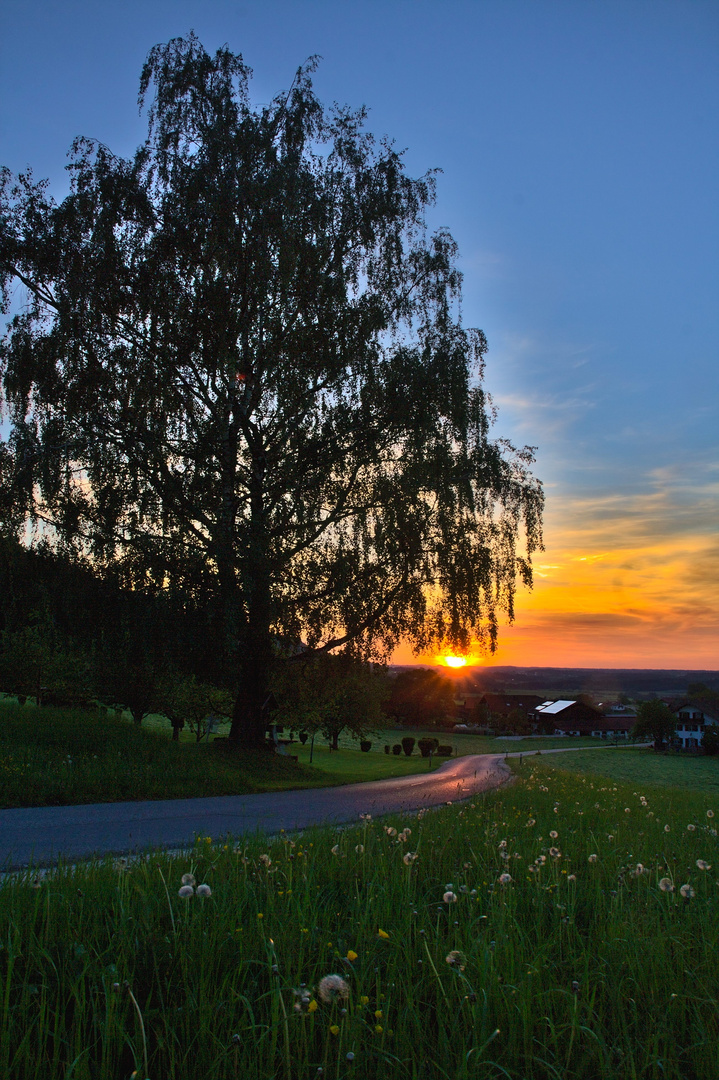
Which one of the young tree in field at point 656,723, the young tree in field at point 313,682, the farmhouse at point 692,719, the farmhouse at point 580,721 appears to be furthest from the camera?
the farmhouse at point 580,721

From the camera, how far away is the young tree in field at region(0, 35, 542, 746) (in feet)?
52.6

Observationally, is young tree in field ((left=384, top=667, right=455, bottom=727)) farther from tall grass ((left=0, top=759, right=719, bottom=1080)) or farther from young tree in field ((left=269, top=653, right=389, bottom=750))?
tall grass ((left=0, top=759, right=719, bottom=1080))

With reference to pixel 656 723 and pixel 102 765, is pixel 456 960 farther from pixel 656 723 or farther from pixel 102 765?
pixel 656 723

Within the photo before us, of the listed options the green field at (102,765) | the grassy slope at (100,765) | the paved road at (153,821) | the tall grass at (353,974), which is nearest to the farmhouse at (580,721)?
the green field at (102,765)

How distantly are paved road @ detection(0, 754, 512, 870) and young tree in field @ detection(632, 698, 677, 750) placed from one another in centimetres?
9191

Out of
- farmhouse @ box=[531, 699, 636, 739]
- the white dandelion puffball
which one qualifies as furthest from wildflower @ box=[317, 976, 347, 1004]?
farmhouse @ box=[531, 699, 636, 739]

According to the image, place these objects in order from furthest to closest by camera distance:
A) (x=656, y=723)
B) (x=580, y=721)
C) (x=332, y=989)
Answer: (x=580, y=721), (x=656, y=723), (x=332, y=989)

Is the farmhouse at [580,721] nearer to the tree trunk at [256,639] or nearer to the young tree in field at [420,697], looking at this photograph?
the young tree in field at [420,697]

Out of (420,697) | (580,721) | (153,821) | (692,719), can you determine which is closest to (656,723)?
(692,719)

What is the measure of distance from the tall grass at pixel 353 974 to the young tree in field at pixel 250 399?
11589 millimetres

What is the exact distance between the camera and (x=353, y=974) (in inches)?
113

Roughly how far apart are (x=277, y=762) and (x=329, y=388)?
435 inches

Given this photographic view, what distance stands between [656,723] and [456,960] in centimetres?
10249

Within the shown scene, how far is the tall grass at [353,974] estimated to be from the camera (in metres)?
2.37
